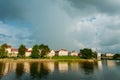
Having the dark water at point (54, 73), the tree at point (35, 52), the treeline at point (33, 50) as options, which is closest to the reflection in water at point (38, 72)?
the dark water at point (54, 73)

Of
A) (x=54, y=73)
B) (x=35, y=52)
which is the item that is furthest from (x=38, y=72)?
(x=35, y=52)

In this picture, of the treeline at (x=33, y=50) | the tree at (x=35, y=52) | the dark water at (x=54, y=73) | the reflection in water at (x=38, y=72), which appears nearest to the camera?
the dark water at (x=54, y=73)

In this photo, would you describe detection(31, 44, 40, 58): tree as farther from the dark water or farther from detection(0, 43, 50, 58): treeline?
the dark water

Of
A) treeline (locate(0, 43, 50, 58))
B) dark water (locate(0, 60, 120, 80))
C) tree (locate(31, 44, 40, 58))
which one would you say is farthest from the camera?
tree (locate(31, 44, 40, 58))

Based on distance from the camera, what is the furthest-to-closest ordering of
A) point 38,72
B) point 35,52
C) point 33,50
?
point 33,50, point 35,52, point 38,72

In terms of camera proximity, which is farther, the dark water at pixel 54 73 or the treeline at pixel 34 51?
the treeline at pixel 34 51

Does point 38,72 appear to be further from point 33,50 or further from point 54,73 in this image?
point 33,50

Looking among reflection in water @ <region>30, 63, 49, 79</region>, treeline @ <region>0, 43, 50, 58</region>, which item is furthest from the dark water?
treeline @ <region>0, 43, 50, 58</region>

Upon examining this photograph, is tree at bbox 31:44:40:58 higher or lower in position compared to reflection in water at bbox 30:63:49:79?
higher

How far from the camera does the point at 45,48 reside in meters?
188

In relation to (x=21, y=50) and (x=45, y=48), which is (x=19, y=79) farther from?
(x=45, y=48)

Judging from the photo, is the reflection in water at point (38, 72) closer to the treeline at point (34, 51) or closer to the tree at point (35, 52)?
the treeline at point (34, 51)

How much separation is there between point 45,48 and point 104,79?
133650mm

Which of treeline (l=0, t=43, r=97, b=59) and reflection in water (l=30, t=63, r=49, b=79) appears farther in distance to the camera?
treeline (l=0, t=43, r=97, b=59)
